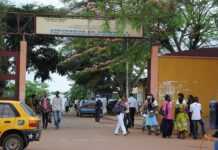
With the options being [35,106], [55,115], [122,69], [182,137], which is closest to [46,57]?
[122,69]

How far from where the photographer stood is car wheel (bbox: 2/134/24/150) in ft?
54.6

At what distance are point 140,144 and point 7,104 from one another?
5656mm

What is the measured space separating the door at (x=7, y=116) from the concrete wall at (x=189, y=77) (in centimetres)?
1284

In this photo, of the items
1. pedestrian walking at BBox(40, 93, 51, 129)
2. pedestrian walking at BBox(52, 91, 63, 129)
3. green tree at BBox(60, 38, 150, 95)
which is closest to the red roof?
green tree at BBox(60, 38, 150, 95)

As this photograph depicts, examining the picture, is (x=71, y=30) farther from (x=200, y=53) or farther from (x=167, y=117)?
(x=167, y=117)

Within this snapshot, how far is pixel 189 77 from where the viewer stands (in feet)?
94.4

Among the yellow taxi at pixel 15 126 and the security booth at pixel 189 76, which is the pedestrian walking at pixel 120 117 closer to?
the security booth at pixel 189 76

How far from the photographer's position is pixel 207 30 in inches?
1377

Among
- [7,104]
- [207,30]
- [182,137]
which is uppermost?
[207,30]

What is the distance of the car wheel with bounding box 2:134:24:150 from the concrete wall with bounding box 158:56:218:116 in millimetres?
12844

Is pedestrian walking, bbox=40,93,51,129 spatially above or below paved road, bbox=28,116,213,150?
above

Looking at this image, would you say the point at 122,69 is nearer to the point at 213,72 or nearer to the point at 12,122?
the point at 213,72

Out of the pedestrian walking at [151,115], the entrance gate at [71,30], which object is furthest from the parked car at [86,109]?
the pedestrian walking at [151,115]

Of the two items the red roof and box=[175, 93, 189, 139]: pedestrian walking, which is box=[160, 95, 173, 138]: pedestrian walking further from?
the red roof
